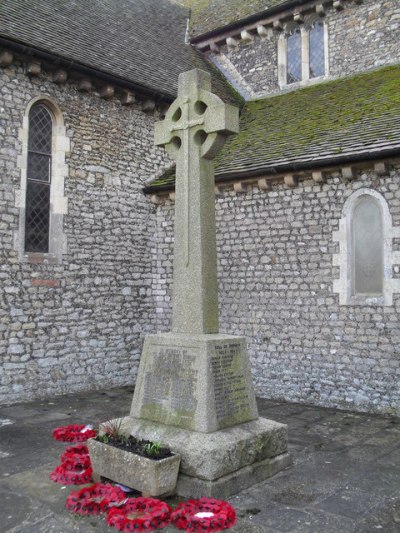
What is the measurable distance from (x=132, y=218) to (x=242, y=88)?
5313 mm

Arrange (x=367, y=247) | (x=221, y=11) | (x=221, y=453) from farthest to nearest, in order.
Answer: (x=221, y=11) < (x=367, y=247) < (x=221, y=453)

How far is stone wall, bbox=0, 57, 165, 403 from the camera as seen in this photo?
892 cm

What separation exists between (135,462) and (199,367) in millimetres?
989

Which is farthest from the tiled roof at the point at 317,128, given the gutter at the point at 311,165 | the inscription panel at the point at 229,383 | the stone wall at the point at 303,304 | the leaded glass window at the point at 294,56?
the inscription panel at the point at 229,383

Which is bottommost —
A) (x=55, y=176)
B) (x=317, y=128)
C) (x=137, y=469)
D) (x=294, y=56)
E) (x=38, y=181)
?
(x=137, y=469)

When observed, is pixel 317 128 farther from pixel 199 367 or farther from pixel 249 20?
pixel 199 367

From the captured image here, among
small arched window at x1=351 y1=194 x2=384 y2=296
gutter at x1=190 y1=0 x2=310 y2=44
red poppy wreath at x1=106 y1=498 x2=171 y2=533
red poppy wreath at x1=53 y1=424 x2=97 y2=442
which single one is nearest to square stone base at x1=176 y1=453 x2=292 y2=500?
red poppy wreath at x1=106 y1=498 x2=171 y2=533

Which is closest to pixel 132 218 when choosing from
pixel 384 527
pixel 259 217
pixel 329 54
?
pixel 259 217

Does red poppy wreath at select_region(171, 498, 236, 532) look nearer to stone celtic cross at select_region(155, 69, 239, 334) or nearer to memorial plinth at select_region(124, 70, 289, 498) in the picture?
memorial plinth at select_region(124, 70, 289, 498)

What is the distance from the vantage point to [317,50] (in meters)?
12.8

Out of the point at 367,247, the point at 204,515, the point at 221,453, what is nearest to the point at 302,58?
the point at 367,247

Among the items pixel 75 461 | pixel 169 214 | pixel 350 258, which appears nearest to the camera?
pixel 75 461

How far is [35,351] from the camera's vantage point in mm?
9102

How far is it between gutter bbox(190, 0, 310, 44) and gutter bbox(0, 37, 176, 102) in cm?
383
